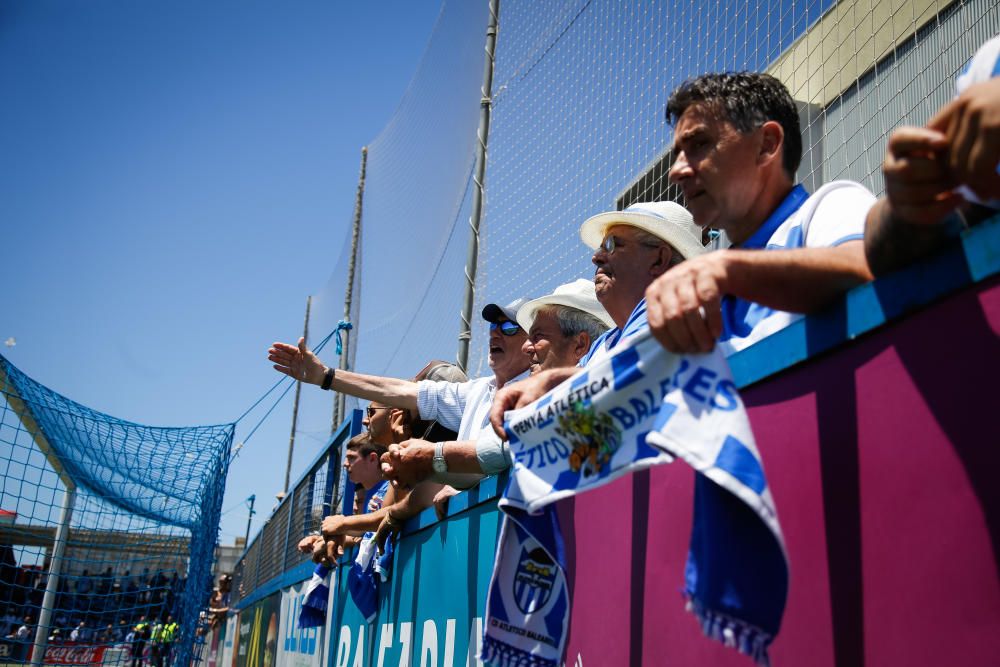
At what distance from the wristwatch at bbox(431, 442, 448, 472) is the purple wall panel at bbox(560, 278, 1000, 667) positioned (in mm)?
1234

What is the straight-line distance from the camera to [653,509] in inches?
68.0

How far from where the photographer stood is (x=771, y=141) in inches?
74.5

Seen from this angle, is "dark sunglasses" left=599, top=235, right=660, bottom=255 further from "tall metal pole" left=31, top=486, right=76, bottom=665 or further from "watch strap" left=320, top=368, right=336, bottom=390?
"tall metal pole" left=31, top=486, right=76, bottom=665

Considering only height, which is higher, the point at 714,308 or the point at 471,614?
the point at 714,308

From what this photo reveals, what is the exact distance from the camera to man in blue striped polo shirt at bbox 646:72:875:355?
123 cm

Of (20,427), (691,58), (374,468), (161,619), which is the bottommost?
(161,619)

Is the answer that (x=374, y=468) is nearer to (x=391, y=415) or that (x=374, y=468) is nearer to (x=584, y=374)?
(x=391, y=415)

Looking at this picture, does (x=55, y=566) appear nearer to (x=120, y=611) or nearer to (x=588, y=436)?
(x=120, y=611)

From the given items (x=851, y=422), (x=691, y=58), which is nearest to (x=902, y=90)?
(x=691, y=58)

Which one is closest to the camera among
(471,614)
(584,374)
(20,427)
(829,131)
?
(584,374)

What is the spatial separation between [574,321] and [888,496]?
219 centimetres

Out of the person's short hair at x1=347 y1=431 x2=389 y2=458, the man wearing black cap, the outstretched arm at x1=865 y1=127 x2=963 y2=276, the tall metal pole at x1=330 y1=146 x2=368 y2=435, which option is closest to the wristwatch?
the man wearing black cap

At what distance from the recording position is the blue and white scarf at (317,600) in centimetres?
492

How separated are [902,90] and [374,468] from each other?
3157mm
